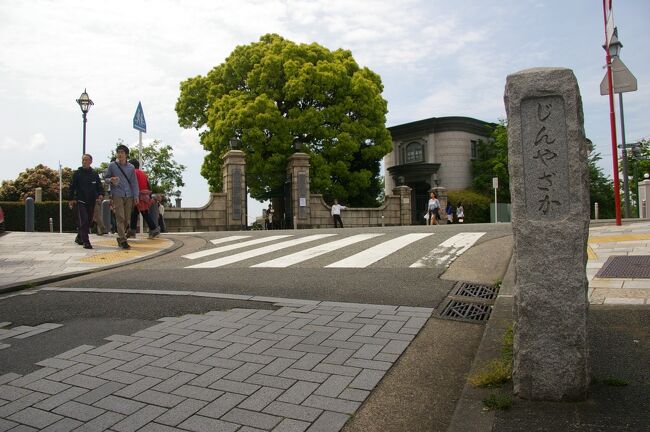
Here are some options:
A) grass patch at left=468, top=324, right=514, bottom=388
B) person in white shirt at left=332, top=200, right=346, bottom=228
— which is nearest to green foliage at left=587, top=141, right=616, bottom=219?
person in white shirt at left=332, top=200, right=346, bottom=228

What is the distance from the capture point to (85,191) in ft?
33.9

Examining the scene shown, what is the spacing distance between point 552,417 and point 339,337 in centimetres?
186

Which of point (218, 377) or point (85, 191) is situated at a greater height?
point (85, 191)

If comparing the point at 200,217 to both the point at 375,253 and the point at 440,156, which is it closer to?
the point at 375,253

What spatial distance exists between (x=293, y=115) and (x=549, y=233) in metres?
27.1

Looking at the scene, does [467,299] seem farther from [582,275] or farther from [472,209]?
[472,209]

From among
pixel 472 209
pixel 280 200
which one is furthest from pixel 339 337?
pixel 472 209

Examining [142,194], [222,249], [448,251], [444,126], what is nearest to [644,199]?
[444,126]

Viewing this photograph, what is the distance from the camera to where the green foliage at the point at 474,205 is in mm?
38594

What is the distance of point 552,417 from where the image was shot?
2.53 metres

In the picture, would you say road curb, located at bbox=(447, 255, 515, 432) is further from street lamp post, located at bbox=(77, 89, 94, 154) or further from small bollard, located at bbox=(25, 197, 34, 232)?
street lamp post, located at bbox=(77, 89, 94, 154)

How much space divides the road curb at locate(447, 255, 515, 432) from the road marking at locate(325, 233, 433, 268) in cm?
305

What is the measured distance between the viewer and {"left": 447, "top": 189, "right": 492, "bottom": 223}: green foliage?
127 ft

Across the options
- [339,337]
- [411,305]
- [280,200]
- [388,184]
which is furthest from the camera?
[388,184]
